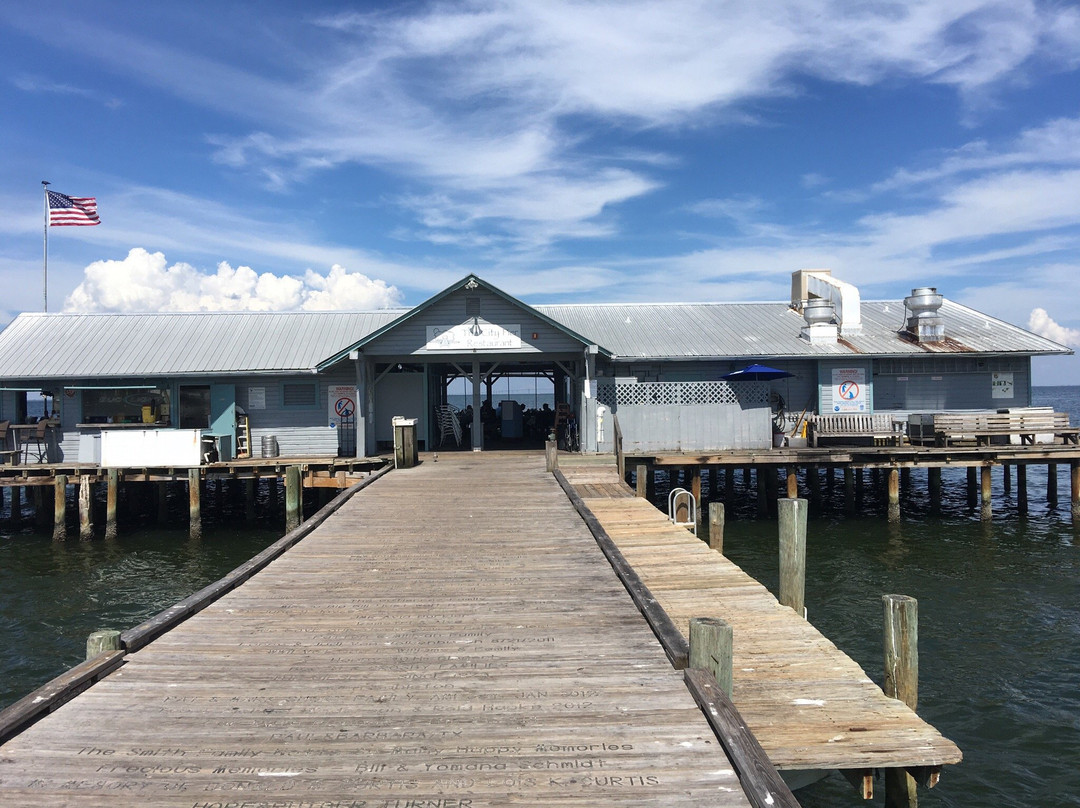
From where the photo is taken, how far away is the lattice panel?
813 inches

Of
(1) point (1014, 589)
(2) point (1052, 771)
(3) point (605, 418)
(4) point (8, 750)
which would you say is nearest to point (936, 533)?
(1) point (1014, 589)

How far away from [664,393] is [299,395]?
1068 centimetres

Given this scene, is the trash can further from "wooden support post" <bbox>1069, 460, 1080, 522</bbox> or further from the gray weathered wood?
"wooden support post" <bbox>1069, 460, 1080, 522</bbox>

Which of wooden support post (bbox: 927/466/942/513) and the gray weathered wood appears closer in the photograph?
the gray weathered wood

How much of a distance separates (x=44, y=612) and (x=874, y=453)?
62.9 ft

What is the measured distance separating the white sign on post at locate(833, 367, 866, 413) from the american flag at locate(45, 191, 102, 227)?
80.8ft

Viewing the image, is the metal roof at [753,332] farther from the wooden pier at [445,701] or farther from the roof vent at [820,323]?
the wooden pier at [445,701]

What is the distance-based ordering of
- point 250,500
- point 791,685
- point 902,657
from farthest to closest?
point 250,500, point 902,657, point 791,685

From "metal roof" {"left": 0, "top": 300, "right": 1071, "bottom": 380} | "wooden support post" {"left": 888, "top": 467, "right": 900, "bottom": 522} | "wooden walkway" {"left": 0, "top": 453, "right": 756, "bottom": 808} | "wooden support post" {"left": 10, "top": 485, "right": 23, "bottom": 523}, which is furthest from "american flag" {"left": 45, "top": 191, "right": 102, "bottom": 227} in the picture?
"wooden support post" {"left": 888, "top": 467, "right": 900, "bottom": 522}

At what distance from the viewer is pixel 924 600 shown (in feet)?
46.1

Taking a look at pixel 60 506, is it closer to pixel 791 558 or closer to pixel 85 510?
pixel 85 510

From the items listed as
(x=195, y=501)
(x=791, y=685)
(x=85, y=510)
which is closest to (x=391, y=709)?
(x=791, y=685)

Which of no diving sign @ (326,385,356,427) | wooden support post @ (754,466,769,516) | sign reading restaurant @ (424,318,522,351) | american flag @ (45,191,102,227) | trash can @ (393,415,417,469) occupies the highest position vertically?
american flag @ (45,191,102,227)

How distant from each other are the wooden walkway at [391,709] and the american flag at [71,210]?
72.3 feet
